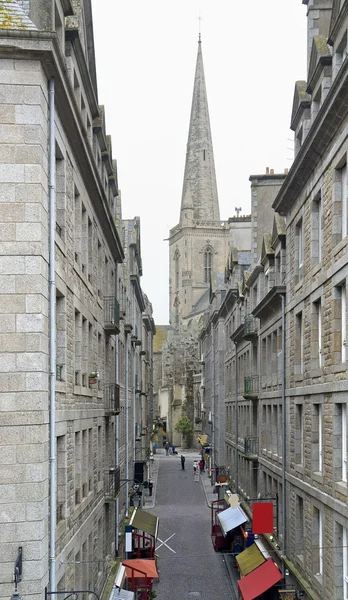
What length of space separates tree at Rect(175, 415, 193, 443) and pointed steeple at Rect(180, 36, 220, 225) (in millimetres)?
45770

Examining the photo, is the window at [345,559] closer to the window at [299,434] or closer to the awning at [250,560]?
the window at [299,434]

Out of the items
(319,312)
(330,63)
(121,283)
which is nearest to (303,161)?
(330,63)

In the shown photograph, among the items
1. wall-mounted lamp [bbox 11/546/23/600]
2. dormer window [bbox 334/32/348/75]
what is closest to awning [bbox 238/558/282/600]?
wall-mounted lamp [bbox 11/546/23/600]

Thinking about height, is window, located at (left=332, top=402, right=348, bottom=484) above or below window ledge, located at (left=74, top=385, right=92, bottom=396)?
below

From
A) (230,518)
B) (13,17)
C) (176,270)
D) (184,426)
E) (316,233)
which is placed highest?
(176,270)

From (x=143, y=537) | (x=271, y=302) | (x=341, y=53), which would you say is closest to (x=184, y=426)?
(x=143, y=537)

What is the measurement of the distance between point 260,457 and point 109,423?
712 centimetres

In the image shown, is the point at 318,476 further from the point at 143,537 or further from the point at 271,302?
the point at 143,537

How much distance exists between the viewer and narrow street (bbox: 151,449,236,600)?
2931cm

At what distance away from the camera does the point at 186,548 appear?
120 feet

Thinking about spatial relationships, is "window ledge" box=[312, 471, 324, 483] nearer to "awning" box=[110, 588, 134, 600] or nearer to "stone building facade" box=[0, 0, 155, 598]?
"stone building facade" box=[0, 0, 155, 598]

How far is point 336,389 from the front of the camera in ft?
57.4

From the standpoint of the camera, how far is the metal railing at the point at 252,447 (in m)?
34.9

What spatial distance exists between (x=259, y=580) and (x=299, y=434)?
454 cm
